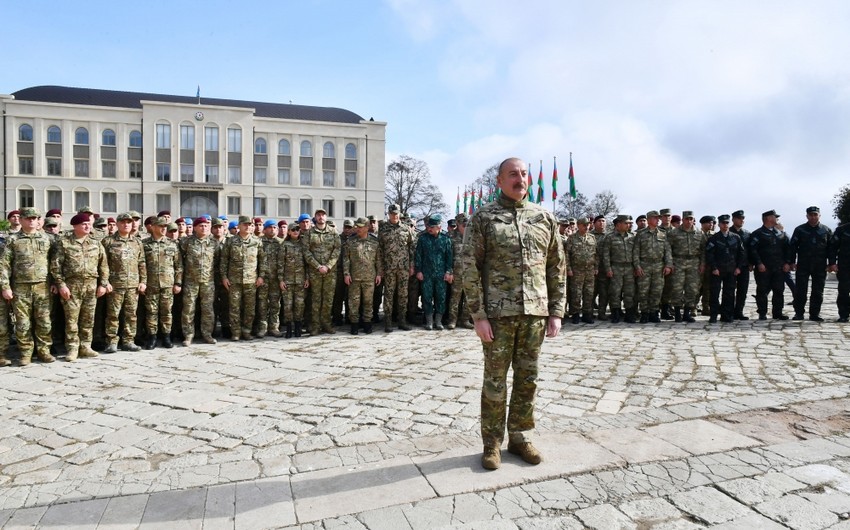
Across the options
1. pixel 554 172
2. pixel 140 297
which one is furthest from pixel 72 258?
pixel 554 172

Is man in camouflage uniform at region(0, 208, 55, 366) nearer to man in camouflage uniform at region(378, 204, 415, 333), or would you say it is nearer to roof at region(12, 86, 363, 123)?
man in camouflage uniform at region(378, 204, 415, 333)

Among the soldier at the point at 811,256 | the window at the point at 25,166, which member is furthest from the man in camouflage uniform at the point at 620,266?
the window at the point at 25,166

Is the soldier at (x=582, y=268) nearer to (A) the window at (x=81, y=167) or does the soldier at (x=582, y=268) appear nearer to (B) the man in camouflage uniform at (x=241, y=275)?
(B) the man in camouflage uniform at (x=241, y=275)

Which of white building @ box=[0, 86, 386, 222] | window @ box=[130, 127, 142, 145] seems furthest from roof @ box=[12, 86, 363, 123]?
window @ box=[130, 127, 142, 145]

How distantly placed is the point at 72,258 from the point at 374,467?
6117mm

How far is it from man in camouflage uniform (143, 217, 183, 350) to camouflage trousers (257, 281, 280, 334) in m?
1.35

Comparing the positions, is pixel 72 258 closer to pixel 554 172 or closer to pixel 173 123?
pixel 554 172

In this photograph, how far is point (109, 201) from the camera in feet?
170

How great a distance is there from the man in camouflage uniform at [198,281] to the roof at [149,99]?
52.2 m

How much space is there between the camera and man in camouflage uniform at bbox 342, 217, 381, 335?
383 inches

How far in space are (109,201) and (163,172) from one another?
19.0 ft

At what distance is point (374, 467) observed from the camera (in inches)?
144

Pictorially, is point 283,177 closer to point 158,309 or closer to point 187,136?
point 187,136

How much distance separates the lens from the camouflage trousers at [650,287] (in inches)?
427
